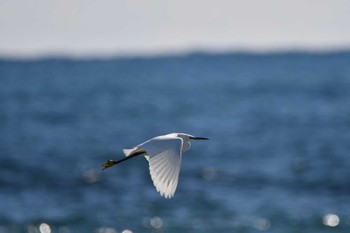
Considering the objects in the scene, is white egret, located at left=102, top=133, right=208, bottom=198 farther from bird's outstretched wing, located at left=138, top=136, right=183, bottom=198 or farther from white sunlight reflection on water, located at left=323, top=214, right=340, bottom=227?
white sunlight reflection on water, located at left=323, top=214, right=340, bottom=227

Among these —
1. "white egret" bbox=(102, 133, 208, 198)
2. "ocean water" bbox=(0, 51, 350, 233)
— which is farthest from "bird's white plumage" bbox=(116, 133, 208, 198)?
"ocean water" bbox=(0, 51, 350, 233)

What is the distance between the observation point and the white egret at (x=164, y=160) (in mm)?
7703

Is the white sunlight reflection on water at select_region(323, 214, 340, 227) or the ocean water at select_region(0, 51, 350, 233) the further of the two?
the ocean water at select_region(0, 51, 350, 233)

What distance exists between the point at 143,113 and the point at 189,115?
2.00 m

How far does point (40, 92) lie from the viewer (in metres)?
54.1

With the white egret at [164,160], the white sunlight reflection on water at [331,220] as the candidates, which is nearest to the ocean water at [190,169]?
the white sunlight reflection on water at [331,220]

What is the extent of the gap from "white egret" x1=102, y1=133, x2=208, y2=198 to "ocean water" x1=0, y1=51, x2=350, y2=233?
22.2 feet

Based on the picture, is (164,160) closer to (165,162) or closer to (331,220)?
(165,162)

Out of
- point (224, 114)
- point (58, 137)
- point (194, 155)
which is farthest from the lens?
point (224, 114)

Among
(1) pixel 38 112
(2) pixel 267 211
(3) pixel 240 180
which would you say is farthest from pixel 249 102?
(2) pixel 267 211

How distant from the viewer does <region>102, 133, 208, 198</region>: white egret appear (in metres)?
7.70

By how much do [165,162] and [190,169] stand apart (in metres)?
12.0

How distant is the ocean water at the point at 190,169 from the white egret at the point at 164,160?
677 cm

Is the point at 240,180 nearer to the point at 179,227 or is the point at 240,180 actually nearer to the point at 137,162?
the point at 137,162
